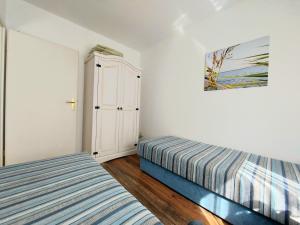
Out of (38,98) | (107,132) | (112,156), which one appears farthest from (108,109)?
(38,98)

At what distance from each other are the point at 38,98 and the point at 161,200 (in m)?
2.03

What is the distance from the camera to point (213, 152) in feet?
5.74

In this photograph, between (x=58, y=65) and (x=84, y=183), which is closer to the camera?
(x=84, y=183)

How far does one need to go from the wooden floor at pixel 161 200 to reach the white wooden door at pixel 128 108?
0.59 m

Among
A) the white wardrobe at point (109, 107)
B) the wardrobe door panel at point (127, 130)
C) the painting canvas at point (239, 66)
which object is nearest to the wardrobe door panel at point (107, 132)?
the white wardrobe at point (109, 107)

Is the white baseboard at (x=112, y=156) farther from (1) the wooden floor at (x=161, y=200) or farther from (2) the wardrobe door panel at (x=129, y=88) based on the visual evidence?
(2) the wardrobe door panel at (x=129, y=88)

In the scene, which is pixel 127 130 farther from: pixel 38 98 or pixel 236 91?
pixel 236 91

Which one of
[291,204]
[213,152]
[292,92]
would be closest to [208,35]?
[292,92]

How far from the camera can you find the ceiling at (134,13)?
1914 mm

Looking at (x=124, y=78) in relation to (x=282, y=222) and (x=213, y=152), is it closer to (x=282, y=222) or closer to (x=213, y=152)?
(x=213, y=152)

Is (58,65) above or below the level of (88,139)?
above

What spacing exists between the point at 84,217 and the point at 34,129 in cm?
180

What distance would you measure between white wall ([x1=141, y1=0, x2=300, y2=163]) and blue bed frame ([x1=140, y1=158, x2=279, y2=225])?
2.80ft

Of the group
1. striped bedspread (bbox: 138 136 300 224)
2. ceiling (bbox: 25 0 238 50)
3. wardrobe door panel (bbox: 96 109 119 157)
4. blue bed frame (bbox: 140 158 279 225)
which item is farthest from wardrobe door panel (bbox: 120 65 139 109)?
blue bed frame (bbox: 140 158 279 225)
